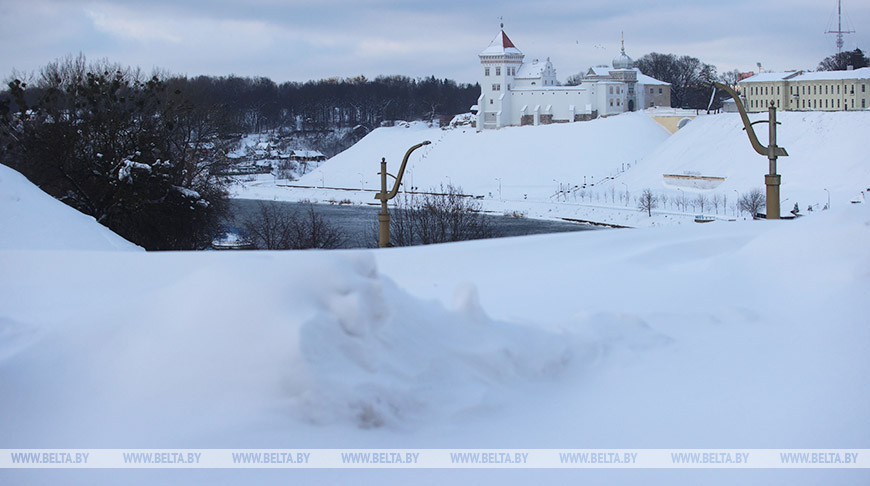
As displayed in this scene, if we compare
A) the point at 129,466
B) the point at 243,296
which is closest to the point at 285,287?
the point at 243,296

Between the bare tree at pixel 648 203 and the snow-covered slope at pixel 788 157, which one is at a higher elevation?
the snow-covered slope at pixel 788 157

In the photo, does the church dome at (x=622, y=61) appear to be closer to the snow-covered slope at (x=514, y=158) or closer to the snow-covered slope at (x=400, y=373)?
the snow-covered slope at (x=514, y=158)

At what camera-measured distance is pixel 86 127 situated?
23.2 metres

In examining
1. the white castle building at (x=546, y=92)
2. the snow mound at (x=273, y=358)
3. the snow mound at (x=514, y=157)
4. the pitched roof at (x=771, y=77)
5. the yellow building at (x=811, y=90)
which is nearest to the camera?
Result: the snow mound at (x=273, y=358)

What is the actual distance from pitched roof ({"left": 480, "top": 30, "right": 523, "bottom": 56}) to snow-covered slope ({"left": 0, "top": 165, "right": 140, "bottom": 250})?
73.5 m

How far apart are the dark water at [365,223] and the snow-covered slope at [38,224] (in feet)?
61.6

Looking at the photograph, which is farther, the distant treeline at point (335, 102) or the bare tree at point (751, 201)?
the distant treeline at point (335, 102)

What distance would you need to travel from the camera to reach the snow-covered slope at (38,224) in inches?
465

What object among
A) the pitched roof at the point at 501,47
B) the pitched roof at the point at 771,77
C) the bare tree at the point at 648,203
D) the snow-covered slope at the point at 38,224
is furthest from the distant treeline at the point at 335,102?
the snow-covered slope at the point at 38,224

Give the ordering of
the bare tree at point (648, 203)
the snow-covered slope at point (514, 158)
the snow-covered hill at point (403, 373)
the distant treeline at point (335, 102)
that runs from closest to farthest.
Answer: the snow-covered hill at point (403, 373) → the bare tree at point (648, 203) → the snow-covered slope at point (514, 158) → the distant treeline at point (335, 102)

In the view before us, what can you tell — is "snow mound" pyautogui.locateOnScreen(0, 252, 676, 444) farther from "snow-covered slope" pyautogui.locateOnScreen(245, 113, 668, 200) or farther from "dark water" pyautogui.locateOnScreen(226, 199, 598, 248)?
"snow-covered slope" pyautogui.locateOnScreen(245, 113, 668, 200)

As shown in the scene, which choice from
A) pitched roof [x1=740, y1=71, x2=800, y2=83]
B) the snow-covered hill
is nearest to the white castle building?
pitched roof [x1=740, y1=71, x2=800, y2=83]

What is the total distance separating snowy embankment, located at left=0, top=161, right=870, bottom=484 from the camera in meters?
4.93
